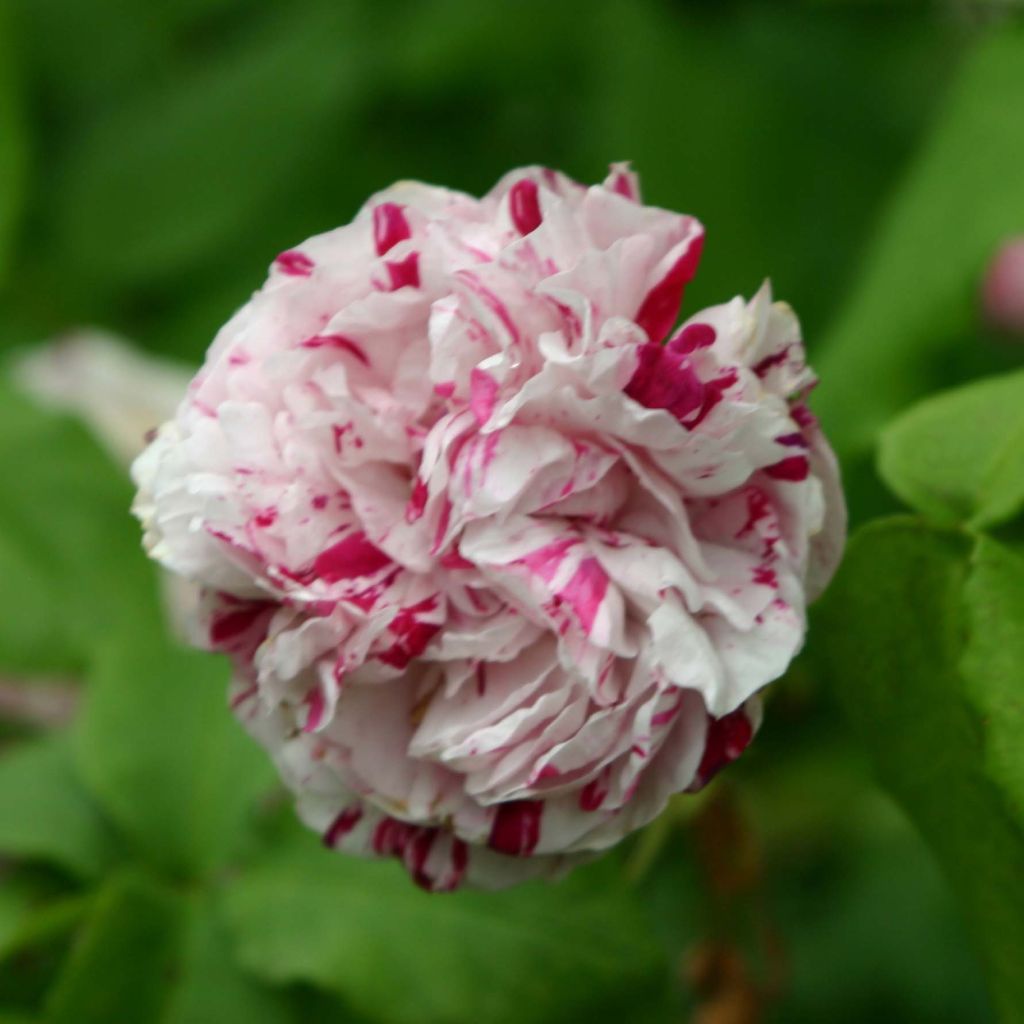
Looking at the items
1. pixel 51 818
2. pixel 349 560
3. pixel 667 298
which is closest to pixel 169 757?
pixel 51 818

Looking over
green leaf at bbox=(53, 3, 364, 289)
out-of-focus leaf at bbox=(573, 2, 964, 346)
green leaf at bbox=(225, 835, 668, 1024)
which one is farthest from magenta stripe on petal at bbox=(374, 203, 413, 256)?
green leaf at bbox=(53, 3, 364, 289)

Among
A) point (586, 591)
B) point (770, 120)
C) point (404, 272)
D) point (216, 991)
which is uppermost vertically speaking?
point (404, 272)

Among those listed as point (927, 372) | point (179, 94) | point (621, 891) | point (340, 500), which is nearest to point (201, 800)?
point (621, 891)

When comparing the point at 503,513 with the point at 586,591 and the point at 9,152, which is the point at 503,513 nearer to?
the point at 586,591

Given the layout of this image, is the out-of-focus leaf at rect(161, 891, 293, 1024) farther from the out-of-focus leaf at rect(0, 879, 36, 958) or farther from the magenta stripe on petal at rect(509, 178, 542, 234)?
the magenta stripe on petal at rect(509, 178, 542, 234)

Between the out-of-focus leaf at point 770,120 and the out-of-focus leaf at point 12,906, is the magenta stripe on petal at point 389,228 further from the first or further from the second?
the out-of-focus leaf at point 770,120

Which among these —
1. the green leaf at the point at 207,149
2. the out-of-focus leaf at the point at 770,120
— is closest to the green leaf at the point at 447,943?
the out-of-focus leaf at the point at 770,120
